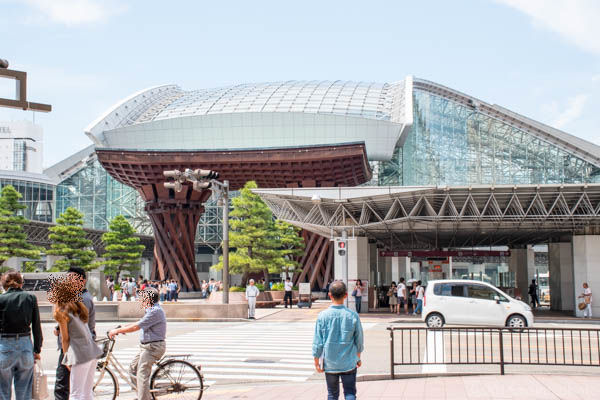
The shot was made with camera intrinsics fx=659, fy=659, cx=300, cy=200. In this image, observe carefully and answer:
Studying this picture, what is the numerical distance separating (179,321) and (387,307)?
14.8 m

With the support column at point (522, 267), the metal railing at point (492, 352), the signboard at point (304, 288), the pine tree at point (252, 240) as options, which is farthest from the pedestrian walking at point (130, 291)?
the metal railing at point (492, 352)

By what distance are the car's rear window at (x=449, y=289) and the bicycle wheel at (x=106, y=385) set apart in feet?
49.6

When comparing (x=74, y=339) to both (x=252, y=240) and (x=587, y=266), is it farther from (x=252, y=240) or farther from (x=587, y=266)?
(x=252, y=240)

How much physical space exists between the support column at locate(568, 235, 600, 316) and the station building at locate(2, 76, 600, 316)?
68mm

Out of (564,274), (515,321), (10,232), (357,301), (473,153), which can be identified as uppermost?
(473,153)

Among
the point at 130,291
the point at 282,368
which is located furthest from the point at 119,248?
the point at 282,368

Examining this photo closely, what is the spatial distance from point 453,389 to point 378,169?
57.8 metres

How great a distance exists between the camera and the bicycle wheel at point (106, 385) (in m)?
9.73

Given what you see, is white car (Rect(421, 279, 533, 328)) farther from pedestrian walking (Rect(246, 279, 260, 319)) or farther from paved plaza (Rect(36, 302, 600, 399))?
pedestrian walking (Rect(246, 279, 260, 319))

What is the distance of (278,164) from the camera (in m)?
54.3

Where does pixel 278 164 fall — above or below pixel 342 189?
above

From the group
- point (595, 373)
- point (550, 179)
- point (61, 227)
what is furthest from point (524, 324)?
point (550, 179)

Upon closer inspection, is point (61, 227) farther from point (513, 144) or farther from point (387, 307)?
point (513, 144)

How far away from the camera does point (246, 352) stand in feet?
56.2
